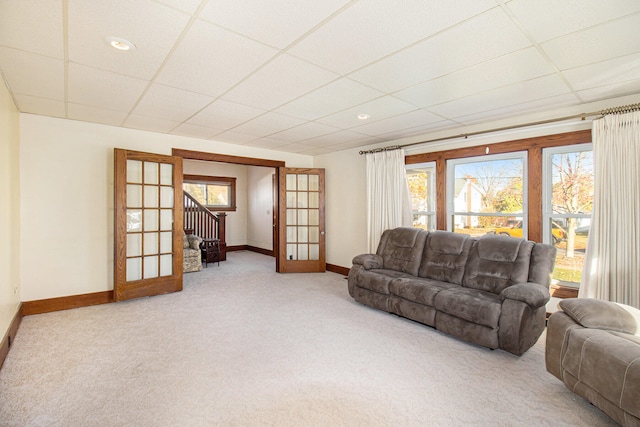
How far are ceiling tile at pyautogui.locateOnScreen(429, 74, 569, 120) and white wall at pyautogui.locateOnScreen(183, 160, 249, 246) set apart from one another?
284 inches

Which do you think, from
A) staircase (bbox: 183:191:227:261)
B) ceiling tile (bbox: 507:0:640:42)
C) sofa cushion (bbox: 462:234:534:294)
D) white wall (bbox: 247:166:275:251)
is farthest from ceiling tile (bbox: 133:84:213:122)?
white wall (bbox: 247:166:275:251)

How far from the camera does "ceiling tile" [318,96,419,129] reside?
333 cm

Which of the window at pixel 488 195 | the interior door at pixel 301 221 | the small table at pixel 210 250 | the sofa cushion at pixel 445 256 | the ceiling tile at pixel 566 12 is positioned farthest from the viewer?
the small table at pixel 210 250

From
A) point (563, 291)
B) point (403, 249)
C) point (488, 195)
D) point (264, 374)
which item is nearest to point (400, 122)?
point (488, 195)

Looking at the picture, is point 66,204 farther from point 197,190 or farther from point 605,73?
point 605,73

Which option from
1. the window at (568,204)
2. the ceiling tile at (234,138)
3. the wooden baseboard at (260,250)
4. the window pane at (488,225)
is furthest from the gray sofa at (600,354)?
the wooden baseboard at (260,250)

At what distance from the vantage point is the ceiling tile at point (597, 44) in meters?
1.91

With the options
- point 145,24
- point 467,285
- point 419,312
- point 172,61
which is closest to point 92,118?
point 172,61

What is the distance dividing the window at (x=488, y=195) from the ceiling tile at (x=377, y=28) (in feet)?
8.89

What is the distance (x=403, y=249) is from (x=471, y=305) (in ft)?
4.76

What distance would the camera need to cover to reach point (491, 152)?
4070mm

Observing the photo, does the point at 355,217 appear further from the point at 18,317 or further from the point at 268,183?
the point at 18,317

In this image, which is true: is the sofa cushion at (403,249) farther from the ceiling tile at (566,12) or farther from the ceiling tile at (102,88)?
the ceiling tile at (102,88)

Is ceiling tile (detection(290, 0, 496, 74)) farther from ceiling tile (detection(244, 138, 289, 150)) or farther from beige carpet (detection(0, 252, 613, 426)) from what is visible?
ceiling tile (detection(244, 138, 289, 150))
